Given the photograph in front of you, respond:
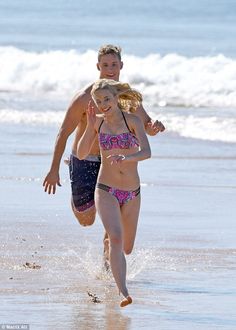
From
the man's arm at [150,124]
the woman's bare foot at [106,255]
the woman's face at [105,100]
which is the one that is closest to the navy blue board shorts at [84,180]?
the woman's bare foot at [106,255]

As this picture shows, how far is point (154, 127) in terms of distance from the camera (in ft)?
23.8

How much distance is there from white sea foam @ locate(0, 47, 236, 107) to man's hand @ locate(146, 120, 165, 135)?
47.8ft

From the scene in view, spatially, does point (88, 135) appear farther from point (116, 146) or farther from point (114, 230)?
point (114, 230)

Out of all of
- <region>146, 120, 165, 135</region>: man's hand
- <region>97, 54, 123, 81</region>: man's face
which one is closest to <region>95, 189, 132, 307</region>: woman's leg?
<region>146, 120, 165, 135</region>: man's hand

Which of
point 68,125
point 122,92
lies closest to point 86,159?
point 68,125

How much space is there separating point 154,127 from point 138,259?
133 cm

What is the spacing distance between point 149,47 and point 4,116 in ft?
64.7

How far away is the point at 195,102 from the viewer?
22.5 m

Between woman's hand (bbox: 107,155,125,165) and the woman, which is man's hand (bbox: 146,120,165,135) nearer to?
the woman

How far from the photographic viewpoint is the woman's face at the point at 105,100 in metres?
6.96

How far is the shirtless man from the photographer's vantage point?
297 inches

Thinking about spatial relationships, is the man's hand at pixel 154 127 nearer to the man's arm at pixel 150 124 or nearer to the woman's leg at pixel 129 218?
the man's arm at pixel 150 124

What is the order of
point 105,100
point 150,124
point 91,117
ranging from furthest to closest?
1. point 150,124
2. point 91,117
3. point 105,100

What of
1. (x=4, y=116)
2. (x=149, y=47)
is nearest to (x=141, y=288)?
(x=4, y=116)
